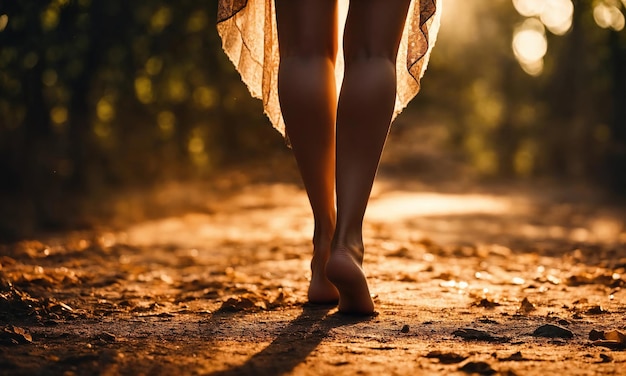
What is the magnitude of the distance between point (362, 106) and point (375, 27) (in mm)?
204

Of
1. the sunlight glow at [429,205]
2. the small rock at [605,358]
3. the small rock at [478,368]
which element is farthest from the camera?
the sunlight glow at [429,205]

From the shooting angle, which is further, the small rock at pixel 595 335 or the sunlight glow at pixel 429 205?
the sunlight glow at pixel 429 205

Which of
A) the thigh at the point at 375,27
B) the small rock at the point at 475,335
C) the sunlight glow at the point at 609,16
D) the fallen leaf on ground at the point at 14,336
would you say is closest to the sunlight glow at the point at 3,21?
the thigh at the point at 375,27

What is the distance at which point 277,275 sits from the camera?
2.88m

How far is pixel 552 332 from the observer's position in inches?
71.7

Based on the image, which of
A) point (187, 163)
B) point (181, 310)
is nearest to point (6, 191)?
point (187, 163)

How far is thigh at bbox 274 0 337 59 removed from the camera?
2.12m

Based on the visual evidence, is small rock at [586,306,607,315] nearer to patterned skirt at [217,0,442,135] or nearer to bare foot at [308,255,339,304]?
bare foot at [308,255,339,304]

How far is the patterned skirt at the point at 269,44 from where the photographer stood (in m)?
2.29

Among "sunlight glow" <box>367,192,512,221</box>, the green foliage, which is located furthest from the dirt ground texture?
"sunlight glow" <box>367,192,512,221</box>

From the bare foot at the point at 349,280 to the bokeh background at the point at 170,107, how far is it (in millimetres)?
1621

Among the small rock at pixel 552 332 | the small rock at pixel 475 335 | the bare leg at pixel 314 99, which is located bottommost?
the small rock at pixel 475 335

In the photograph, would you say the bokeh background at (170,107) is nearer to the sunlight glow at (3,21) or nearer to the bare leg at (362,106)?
the sunlight glow at (3,21)

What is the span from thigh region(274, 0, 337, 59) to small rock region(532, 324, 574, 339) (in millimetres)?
900
